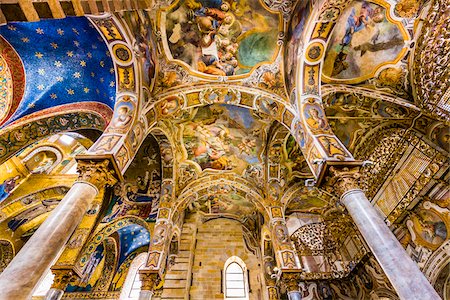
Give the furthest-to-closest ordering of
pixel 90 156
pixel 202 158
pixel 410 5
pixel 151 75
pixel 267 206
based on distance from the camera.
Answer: pixel 202 158
pixel 267 206
pixel 151 75
pixel 410 5
pixel 90 156

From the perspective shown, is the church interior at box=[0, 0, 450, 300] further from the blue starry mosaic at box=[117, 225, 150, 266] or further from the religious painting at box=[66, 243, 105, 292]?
the blue starry mosaic at box=[117, 225, 150, 266]

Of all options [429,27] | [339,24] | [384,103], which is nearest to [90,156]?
[339,24]

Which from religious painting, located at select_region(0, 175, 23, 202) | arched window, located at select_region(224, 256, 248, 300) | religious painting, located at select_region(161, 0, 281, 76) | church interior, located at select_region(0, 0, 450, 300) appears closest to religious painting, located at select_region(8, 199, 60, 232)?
church interior, located at select_region(0, 0, 450, 300)

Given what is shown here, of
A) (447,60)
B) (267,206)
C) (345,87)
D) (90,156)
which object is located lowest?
(90,156)

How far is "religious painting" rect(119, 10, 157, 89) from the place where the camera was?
5.54 meters

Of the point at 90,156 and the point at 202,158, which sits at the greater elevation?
the point at 202,158

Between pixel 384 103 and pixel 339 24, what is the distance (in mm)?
2955

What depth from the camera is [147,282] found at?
6.68 meters

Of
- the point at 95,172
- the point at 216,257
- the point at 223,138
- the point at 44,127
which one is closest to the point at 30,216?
the point at 44,127

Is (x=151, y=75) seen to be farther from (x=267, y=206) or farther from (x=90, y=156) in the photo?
(x=267, y=206)

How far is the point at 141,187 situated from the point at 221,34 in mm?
6595

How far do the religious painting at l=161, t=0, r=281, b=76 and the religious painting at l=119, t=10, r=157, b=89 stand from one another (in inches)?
18.8

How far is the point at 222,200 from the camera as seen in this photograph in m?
10.9

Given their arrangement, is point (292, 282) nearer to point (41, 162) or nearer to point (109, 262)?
point (109, 262)
